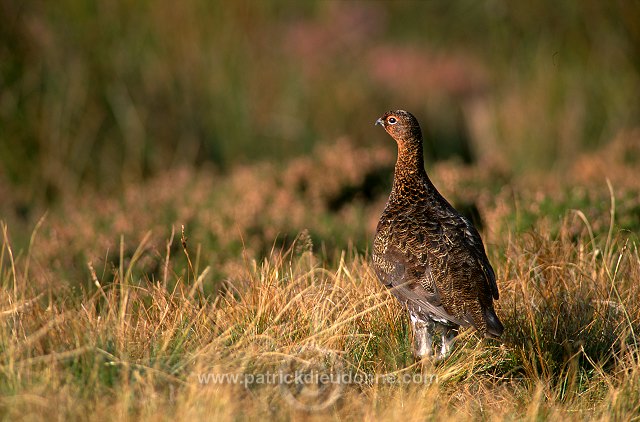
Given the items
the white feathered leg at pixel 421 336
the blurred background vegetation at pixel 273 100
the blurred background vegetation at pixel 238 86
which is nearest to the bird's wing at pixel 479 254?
the white feathered leg at pixel 421 336

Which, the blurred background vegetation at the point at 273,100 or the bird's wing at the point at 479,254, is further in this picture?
the blurred background vegetation at the point at 273,100

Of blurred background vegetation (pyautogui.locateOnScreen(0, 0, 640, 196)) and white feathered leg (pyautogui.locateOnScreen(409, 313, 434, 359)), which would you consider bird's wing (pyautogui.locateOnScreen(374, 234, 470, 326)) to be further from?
blurred background vegetation (pyautogui.locateOnScreen(0, 0, 640, 196))

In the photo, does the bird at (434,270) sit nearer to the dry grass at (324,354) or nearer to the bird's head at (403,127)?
the dry grass at (324,354)

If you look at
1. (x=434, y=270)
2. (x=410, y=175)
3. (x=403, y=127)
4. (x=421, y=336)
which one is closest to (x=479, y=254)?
(x=434, y=270)

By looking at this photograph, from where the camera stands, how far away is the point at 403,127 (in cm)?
525

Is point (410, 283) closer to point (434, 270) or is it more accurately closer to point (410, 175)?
point (434, 270)

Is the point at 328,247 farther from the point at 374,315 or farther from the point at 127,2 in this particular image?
the point at 127,2

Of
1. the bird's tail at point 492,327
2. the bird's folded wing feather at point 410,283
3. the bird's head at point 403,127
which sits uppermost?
the bird's head at point 403,127

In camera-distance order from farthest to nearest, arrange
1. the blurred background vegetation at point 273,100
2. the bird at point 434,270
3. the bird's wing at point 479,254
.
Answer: the blurred background vegetation at point 273,100 → the bird's wing at point 479,254 → the bird at point 434,270

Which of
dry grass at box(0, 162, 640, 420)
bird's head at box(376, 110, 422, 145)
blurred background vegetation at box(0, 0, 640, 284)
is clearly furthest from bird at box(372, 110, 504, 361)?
blurred background vegetation at box(0, 0, 640, 284)

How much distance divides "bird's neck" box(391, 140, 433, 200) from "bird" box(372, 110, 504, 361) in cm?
2

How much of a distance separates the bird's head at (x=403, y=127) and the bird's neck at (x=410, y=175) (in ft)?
0.10

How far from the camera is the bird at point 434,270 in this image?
14.6ft

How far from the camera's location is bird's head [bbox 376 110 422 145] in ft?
17.1
